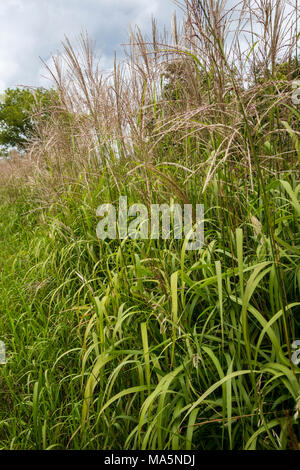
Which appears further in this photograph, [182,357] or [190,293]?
[190,293]

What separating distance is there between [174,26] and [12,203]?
14.4ft

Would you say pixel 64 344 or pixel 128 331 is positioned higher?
pixel 128 331

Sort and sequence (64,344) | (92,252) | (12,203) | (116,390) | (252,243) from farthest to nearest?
(12,203)
(92,252)
(64,344)
(252,243)
(116,390)

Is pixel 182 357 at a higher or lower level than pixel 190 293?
lower

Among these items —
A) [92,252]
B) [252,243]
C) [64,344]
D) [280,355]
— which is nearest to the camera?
[280,355]

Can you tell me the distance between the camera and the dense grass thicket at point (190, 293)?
103cm

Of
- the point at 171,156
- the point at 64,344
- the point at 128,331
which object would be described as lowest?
the point at 64,344

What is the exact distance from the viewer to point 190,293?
1380 mm

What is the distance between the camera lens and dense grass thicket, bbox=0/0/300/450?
1.03 meters
